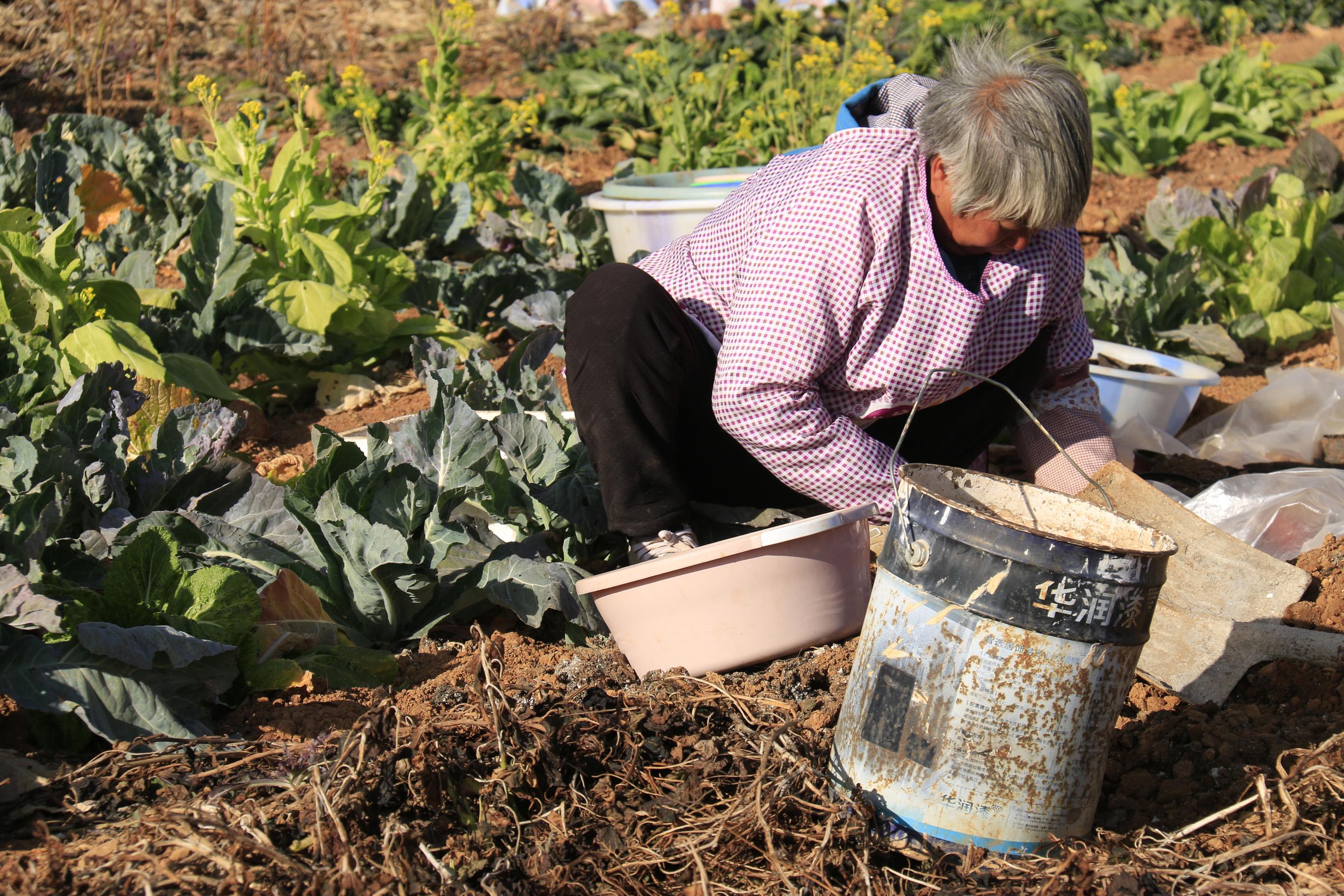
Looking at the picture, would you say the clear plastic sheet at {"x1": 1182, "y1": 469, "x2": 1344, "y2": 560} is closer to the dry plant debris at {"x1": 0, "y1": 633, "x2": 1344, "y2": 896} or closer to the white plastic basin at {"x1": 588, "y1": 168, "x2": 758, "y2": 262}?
the dry plant debris at {"x1": 0, "y1": 633, "x2": 1344, "y2": 896}

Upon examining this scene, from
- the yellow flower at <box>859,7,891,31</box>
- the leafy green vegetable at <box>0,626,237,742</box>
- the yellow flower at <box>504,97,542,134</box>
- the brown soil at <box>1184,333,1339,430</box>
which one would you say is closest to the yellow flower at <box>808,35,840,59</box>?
the yellow flower at <box>859,7,891,31</box>

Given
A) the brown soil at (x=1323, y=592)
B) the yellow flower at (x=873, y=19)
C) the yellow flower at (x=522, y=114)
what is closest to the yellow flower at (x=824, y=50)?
the yellow flower at (x=873, y=19)

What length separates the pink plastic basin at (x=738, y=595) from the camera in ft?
6.08

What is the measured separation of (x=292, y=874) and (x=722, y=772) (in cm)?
65

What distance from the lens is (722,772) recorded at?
67.1 inches

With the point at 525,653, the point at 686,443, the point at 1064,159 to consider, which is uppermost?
the point at 1064,159

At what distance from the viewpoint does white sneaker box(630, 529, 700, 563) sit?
2133 mm

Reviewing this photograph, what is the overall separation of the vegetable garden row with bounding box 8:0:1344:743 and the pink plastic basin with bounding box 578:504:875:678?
17 centimetres

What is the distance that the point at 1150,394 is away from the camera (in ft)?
9.78

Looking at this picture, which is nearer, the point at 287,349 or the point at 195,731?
the point at 195,731

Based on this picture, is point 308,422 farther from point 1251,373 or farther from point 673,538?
point 1251,373

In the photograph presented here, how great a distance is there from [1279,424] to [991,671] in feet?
6.75

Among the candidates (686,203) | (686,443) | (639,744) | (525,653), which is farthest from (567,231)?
(639,744)

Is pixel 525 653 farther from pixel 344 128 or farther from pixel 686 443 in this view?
pixel 344 128
